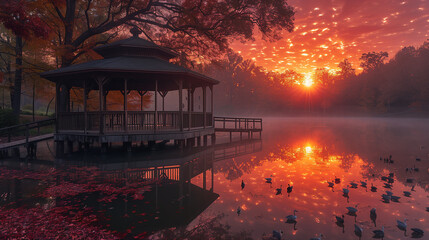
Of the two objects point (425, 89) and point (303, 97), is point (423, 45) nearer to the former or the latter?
point (425, 89)

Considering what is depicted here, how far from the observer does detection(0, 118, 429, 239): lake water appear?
6.01 metres

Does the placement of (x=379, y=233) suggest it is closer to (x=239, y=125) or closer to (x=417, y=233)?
(x=417, y=233)

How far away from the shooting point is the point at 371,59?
328 ft

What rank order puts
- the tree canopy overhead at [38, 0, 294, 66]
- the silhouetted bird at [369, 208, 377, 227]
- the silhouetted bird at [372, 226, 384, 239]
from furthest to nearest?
the tree canopy overhead at [38, 0, 294, 66] < the silhouetted bird at [369, 208, 377, 227] < the silhouetted bird at [372, 226, 384, 239]

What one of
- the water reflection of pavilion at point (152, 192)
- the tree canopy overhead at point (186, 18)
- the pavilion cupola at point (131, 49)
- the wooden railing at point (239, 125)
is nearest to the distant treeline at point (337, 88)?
the wooden railing at point (239, 125)

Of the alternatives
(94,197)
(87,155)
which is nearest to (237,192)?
(94,197)

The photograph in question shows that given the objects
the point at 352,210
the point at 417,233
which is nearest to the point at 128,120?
the point at 352,210

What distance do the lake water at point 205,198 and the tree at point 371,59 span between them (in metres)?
102

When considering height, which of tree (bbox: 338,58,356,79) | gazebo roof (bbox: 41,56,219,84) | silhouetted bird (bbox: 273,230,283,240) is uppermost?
A: tree (bbox: 338,58,356,79)

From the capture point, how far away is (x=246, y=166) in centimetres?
1377

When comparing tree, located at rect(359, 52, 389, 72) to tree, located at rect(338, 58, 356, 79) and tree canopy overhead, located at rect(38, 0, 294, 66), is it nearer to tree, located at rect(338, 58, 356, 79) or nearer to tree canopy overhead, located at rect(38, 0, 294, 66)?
tree, located at rect(338, 58, 356, 79)

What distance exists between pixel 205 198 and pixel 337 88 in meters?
102

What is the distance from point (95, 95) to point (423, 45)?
101347 millimetres

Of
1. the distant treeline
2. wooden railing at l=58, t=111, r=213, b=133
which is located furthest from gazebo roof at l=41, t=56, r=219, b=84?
the distant treeline
